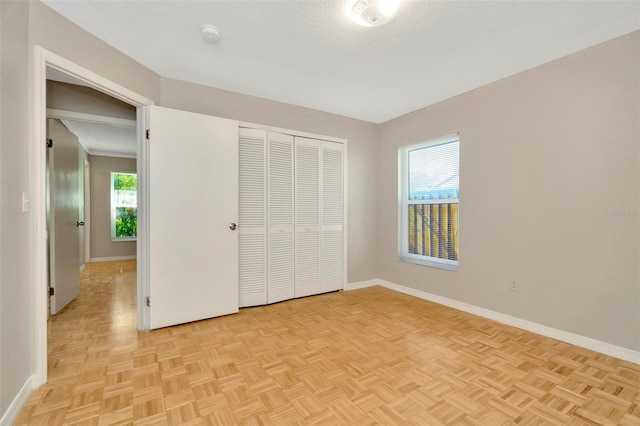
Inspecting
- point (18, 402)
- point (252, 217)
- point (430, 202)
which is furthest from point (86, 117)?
point (430, 202)

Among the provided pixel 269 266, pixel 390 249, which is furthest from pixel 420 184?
pixel 269 266

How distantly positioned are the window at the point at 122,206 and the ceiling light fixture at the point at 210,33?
596 centimetres

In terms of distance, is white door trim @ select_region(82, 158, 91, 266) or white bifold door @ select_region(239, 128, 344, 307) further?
white door trim @ select_region(82, 158, 91, 266)

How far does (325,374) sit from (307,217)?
6.92 ft

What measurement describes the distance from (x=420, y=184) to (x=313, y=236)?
1.67 m

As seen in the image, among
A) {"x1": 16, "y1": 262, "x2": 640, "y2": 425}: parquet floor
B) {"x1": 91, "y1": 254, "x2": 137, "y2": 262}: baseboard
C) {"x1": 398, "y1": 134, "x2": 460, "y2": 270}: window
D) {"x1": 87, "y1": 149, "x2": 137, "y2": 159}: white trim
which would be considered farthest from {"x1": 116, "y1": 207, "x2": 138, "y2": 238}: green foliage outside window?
{"x1": 398, "y1": 134, "x2": 460, "y2": 270}: window

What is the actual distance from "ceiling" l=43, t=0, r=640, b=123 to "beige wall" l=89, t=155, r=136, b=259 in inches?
200

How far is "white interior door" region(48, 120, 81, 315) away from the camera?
122 inches

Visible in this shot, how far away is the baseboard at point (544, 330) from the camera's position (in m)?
2.18

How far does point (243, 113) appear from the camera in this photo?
10.9 feet

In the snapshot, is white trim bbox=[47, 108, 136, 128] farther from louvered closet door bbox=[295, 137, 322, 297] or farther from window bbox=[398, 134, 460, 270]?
window bbox=[398, 134, 460, 270]

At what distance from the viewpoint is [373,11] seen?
1863mm

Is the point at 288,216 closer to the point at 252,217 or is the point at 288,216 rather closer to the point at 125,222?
the point at 252,217

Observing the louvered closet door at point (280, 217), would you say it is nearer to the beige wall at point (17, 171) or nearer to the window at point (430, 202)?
the window at point (430, 202)
